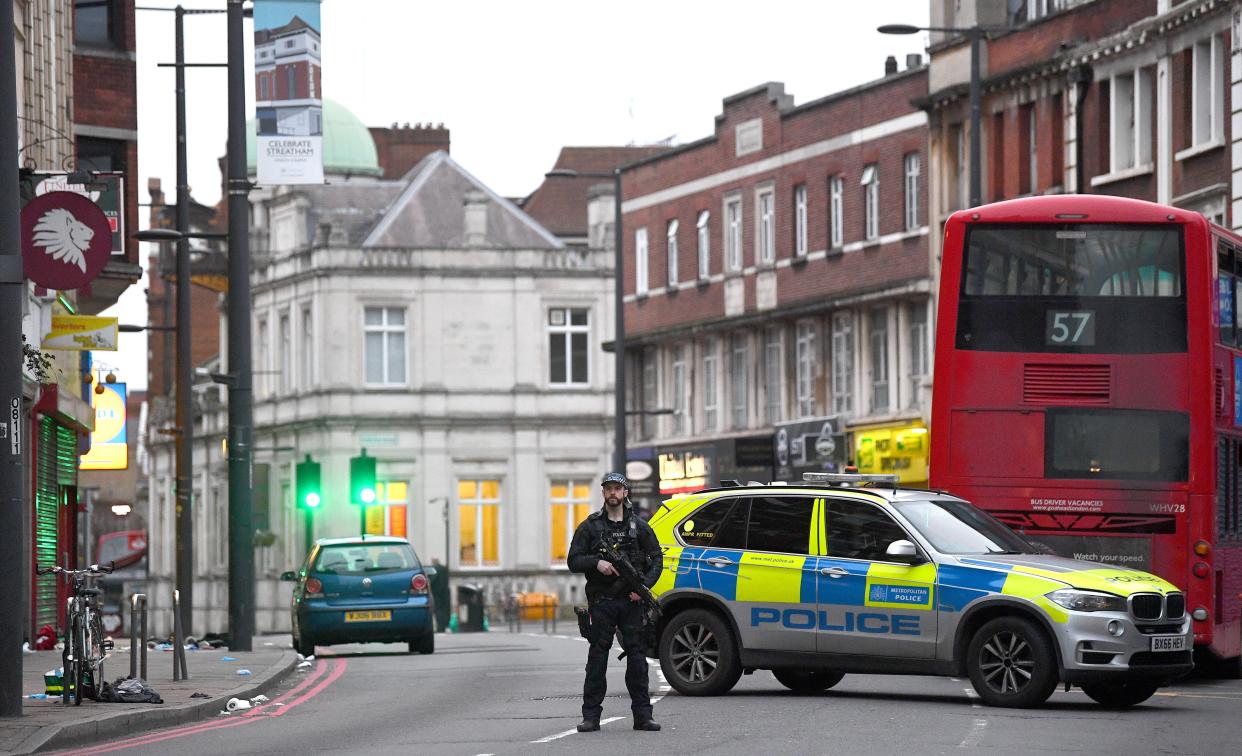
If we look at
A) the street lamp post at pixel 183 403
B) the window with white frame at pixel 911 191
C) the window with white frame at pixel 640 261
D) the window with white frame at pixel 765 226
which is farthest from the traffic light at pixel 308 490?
the window with white frame at pixel 640 261

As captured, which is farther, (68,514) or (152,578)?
(152,578)

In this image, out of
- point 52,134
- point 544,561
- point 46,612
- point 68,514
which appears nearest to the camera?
point 52,134

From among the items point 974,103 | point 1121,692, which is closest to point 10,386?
point 1121,692

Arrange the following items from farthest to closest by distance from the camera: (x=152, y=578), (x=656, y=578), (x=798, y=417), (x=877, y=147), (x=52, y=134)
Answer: (x=152, y=578) → (x=798, y=417) → (x=877, y=147) → (x=52, y=134) → (x=656, y=578)

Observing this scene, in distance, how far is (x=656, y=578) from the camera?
57.0 feet

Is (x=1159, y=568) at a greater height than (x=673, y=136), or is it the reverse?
(x=673, y=136)

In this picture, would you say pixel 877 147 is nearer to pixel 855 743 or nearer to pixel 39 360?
pixel 39 360

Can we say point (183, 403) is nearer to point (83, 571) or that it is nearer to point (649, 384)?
point (83, 571)

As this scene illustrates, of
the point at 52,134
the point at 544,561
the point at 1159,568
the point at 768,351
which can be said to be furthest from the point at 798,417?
the point at 1159,568

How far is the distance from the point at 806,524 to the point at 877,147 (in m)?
34.6

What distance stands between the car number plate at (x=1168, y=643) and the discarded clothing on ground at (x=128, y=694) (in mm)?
7668

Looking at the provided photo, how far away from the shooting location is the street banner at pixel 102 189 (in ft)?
91.4

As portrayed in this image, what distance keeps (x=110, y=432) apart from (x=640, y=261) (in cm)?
2120

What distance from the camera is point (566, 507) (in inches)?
3113
